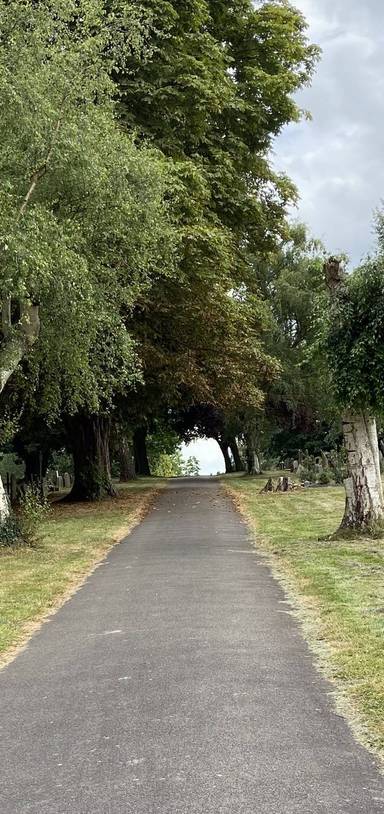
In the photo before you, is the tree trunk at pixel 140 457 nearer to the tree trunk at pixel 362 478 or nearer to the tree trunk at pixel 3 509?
the tree trunk at pixel 3 509

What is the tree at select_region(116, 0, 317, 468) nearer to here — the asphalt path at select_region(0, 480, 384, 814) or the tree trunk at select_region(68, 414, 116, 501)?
the tree trunk at select_region(68, 414, 116, 501)

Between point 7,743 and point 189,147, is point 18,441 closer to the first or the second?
point 189,147

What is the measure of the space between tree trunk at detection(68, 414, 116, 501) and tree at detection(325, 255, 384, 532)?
565 inches

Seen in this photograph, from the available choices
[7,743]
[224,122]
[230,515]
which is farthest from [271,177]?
[7,743]

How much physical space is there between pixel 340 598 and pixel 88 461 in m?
20.1

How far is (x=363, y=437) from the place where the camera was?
14930mm

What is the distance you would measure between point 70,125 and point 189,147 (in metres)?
9.89

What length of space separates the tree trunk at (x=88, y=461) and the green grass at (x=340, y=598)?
9.29 m

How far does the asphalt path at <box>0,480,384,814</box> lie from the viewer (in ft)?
13.1

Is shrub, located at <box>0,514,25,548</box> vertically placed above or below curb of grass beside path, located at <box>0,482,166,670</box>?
above

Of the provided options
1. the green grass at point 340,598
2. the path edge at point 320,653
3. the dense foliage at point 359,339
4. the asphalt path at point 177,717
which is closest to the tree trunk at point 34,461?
the green grass at point 340,598

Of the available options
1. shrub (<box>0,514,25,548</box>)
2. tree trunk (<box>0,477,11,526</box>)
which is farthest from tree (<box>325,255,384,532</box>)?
tree trunk (<box>0,477,11,526</box>)

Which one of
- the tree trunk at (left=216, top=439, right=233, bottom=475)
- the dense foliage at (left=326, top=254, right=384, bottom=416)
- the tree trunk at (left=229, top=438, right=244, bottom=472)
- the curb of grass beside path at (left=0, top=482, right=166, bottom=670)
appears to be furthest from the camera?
the tree trunk at (left=216, top=439, right=233, bottom=475)

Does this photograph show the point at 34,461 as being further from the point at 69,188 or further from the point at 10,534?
the point at 69,188
